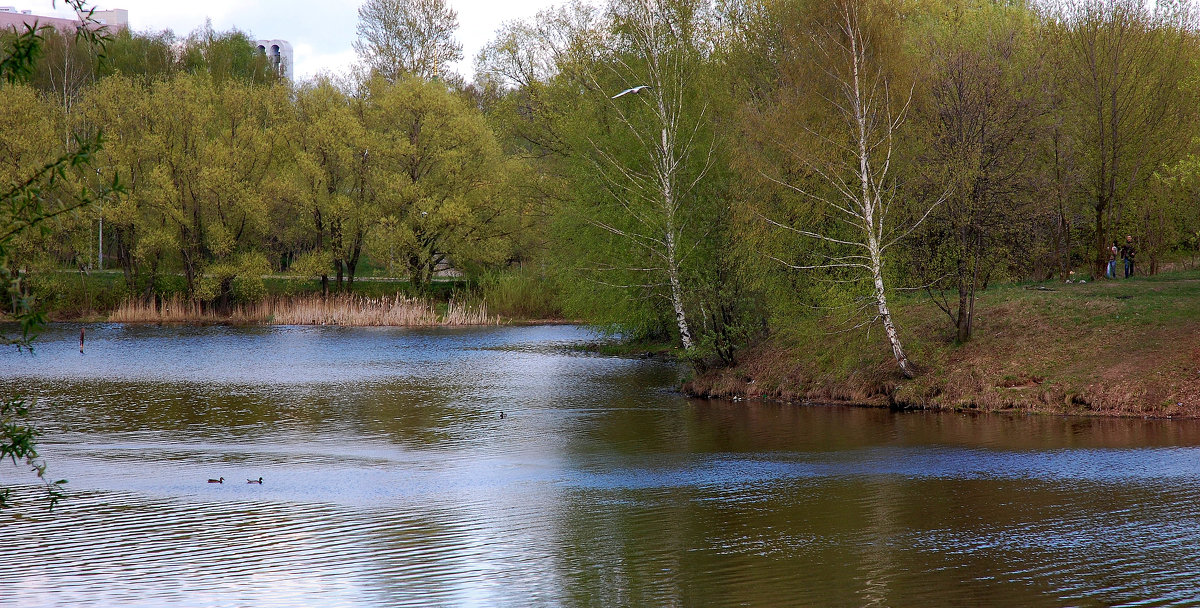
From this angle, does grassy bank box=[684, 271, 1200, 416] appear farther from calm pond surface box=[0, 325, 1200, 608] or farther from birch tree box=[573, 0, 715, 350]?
birch tree box=[573, 0, 715, 350]

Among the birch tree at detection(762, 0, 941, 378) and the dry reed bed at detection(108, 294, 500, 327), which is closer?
the birch tree at detection(762, 0, 941, 378)

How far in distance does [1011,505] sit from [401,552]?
851cm

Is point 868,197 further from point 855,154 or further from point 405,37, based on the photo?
point 405,37

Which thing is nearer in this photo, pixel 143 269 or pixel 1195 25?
pixel 1195 25

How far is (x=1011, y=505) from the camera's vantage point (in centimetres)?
1470

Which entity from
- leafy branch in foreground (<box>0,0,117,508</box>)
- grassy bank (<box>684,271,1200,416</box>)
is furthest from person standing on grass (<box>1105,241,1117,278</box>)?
leafy branch in foreground (<box>0,0,117,508</box>)

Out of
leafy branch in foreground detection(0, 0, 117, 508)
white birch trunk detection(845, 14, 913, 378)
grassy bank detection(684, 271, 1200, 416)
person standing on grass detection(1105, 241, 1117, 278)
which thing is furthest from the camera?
person standing on grass detection(1105, 241, 1117, 278)

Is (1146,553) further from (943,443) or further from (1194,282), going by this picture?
(1194,282)

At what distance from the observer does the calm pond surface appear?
36.2 ft

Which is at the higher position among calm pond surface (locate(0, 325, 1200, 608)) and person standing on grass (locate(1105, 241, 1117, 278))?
person standing on grass (locate(1105, 241, 1117, 278))

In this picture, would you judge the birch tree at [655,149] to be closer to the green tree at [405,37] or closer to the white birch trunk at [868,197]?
the white birch trunk at [868,197]

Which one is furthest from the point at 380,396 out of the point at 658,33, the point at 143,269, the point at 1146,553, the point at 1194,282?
the point at 143,269

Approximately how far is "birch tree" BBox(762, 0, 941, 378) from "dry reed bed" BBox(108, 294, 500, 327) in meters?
30.5

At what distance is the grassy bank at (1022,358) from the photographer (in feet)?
76.6
